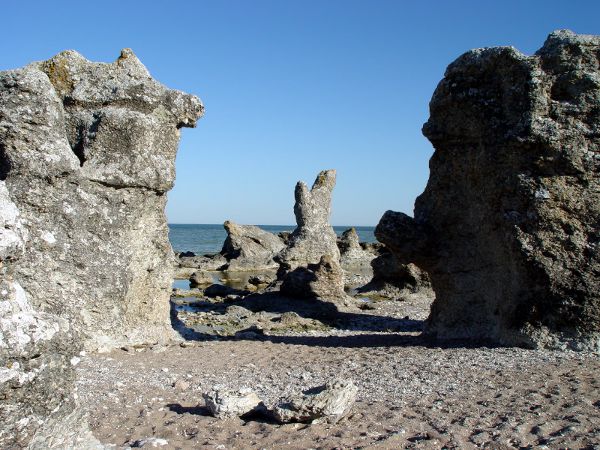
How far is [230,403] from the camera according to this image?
6.51 m

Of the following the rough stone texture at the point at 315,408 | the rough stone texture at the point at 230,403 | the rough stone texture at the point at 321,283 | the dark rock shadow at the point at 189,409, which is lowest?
the dark rock shadow at the point at 189,409

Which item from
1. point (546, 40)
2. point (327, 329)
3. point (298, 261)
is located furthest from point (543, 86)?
point (298, 261)

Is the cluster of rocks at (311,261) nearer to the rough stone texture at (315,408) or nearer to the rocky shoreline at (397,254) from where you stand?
the rocky shoreline at (397,254)

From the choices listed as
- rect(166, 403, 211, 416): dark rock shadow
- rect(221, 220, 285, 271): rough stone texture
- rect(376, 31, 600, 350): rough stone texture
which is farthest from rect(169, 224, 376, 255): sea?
rect(166, 403, 211, 416): dark rock shadow

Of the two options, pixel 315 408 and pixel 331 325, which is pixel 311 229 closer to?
pixel 331 325

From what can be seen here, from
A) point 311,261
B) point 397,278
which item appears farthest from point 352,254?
point 397,278

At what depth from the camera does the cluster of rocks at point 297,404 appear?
6.17 m

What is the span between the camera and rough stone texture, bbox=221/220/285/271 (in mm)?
33844

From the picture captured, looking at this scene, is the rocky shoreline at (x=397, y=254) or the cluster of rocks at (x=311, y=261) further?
the cluster of rocks at (x=311, y=261)

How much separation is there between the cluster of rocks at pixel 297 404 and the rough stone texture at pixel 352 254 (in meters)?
27.6

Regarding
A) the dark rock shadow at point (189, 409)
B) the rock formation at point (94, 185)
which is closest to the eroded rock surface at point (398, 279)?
the rock formation at point (94, 185)

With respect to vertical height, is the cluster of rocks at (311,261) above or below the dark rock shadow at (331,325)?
above

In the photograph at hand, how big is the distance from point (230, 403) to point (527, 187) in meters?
6.00

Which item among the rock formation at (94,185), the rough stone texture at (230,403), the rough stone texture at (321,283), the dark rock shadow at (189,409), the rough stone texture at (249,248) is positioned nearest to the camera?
the rough stone texture at (230,403)
